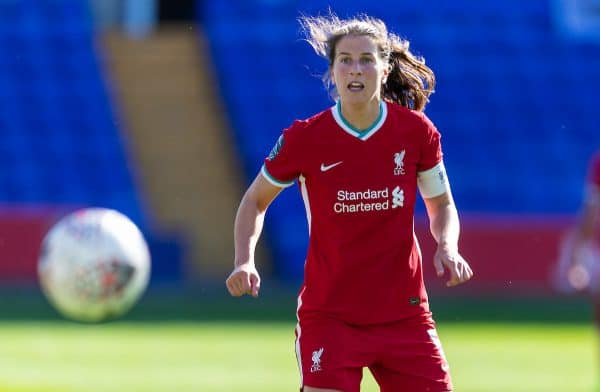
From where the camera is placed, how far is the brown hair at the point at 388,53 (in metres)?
5.90

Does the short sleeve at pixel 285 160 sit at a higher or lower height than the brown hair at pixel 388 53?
lower

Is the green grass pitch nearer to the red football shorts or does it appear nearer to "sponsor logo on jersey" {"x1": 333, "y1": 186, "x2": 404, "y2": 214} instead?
the red football shorts

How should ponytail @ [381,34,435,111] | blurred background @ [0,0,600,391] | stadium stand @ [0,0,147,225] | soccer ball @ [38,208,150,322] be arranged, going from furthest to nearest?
stadium stand @ [0,0,147,225]
blurred background @ [0,0,600,391]
soccer ball @ [38,208,150,322]
ponytail @ [381,34,435,111]

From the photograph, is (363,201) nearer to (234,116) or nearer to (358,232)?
(358,232)

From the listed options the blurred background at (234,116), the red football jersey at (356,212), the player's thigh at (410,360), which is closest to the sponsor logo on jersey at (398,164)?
the red football jersey at (356,212)

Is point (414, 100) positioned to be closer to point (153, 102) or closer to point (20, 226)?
point (20, 226)

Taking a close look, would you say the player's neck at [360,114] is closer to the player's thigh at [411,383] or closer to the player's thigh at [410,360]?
the player's thigh at [410,360]

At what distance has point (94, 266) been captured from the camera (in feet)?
23.3

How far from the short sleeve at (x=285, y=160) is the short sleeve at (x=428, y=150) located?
0.56 m

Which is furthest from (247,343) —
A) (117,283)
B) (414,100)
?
(414,100)

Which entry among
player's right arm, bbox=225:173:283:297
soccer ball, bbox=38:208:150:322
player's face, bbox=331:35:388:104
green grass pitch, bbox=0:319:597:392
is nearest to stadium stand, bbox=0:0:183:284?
green grass pitch, bbox=0:319:597:392

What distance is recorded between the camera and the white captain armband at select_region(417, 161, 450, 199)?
19.7ft

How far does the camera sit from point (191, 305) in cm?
1658

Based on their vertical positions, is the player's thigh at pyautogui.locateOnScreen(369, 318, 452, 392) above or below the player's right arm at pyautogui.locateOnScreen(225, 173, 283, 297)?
below
